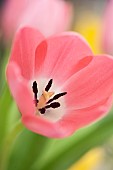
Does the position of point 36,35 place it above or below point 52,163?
above

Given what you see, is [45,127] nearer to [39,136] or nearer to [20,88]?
[20,88]

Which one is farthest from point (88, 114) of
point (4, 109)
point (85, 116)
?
point (4, 109)

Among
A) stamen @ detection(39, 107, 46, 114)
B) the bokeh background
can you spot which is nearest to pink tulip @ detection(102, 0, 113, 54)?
the bokeh background

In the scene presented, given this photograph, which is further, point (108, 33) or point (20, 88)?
point (108, 33)

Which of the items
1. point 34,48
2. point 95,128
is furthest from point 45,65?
point 95,128

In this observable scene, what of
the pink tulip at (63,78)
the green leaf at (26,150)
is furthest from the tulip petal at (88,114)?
the green leaf at (26,150)

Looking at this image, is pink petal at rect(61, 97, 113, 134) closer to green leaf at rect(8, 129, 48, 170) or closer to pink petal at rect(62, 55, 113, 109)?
pink petal at rect(62, 55, 113, 109)

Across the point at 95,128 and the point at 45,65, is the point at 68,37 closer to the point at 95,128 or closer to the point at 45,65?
the point at 45,65
